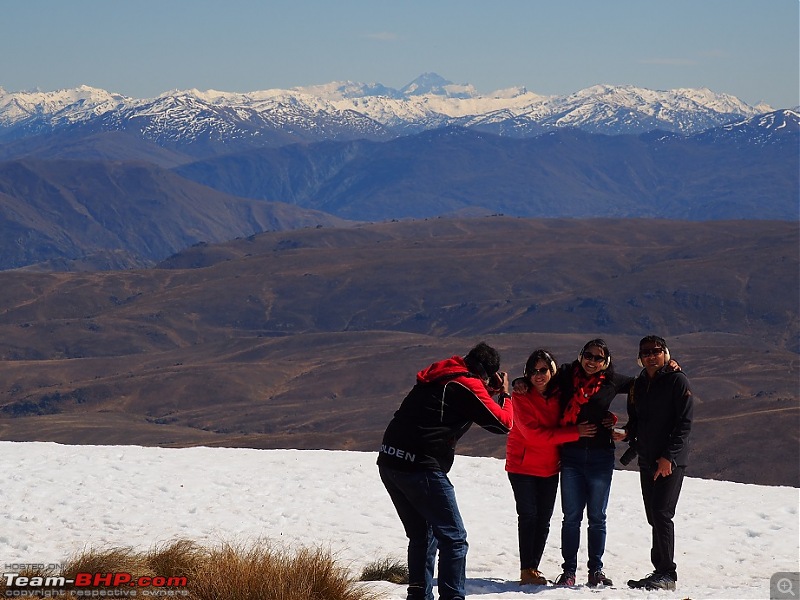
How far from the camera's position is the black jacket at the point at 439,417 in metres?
8.23

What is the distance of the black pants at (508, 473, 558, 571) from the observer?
10383 mm

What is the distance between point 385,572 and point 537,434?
1.93m

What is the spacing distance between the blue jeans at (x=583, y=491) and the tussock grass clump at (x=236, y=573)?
2135 millimetres

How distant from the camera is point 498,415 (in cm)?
827

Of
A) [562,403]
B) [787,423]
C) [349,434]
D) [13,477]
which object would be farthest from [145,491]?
[349,434]

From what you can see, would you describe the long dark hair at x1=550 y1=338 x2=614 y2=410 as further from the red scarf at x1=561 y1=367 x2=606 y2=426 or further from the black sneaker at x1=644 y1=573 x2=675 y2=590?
the black sneaker at x1=644 y1=573 x2=675 y2=590

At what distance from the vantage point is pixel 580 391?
10086 mm

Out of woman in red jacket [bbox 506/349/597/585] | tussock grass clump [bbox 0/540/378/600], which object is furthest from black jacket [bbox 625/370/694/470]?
tussock grass clump [bbox 0/540/378/600]

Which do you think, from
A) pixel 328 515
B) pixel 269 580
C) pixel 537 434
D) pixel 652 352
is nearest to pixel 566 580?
pixel 537 434

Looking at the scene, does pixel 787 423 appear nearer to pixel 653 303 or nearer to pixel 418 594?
pixel 418 594

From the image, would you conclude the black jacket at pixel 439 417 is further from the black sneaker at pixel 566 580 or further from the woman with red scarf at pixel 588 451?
the black sneaker at pixel 566 580

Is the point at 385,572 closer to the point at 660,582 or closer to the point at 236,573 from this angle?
the point at 660,582

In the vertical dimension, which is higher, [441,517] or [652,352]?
[652,352]

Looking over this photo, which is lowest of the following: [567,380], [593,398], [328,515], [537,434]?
[328,515]
